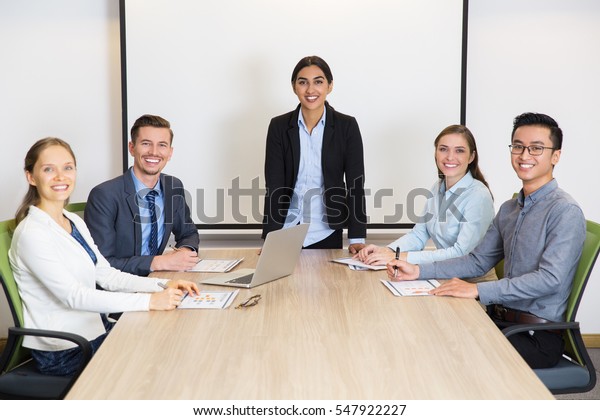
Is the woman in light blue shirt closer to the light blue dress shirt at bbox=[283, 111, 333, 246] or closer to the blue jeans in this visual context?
the light blue dress shirt at bbox=[283, 111, 333, 246]

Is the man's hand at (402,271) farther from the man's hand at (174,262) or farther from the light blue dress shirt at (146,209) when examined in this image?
the light blue dress shirt at (146,209)

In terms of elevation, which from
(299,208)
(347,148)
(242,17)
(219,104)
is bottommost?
(299,208)

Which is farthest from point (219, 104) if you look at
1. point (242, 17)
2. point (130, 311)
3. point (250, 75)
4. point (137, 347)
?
point (137, 347)

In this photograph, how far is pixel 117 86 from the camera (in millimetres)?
3889

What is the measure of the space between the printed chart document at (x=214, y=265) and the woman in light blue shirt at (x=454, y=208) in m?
0.59

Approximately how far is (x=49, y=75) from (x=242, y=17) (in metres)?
1.23

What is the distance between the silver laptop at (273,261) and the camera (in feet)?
7.58

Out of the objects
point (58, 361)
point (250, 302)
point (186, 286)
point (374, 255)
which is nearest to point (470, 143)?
point (374, 255)

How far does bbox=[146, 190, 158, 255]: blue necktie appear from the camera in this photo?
300cm

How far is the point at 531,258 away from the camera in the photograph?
2.38 m

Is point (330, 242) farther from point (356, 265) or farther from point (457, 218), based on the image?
point (457, 218)

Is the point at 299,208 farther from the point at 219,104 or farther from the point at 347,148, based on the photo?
the point at 219,104

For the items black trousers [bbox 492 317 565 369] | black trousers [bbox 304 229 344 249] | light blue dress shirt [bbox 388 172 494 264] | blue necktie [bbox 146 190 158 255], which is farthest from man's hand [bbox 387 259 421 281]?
blue necktie [bbox 146 190 158 255]
